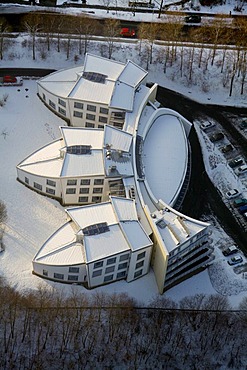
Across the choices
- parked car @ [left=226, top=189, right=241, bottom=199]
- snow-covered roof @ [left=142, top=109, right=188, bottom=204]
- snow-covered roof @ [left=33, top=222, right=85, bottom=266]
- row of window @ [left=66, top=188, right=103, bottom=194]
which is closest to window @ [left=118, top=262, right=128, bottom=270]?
snow-covered roof @ [left=33, top=222, right=85, bottom=266]

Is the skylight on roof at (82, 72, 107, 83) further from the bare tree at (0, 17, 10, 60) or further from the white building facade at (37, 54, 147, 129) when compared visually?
the bare tree at (0, 17, 10, 60)

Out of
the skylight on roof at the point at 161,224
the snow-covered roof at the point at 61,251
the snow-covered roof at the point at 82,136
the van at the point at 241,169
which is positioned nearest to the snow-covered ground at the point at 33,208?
the van at the point at 241,169

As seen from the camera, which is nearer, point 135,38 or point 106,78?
point 106,78

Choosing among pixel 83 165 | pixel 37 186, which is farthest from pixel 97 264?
pixel 37 186

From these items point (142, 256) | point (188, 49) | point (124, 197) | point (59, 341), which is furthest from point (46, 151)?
point (188, 49)

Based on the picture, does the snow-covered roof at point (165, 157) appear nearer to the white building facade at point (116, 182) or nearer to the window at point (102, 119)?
the white building facade at point (116, 182)

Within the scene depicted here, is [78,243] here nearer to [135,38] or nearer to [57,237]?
[57,237]
